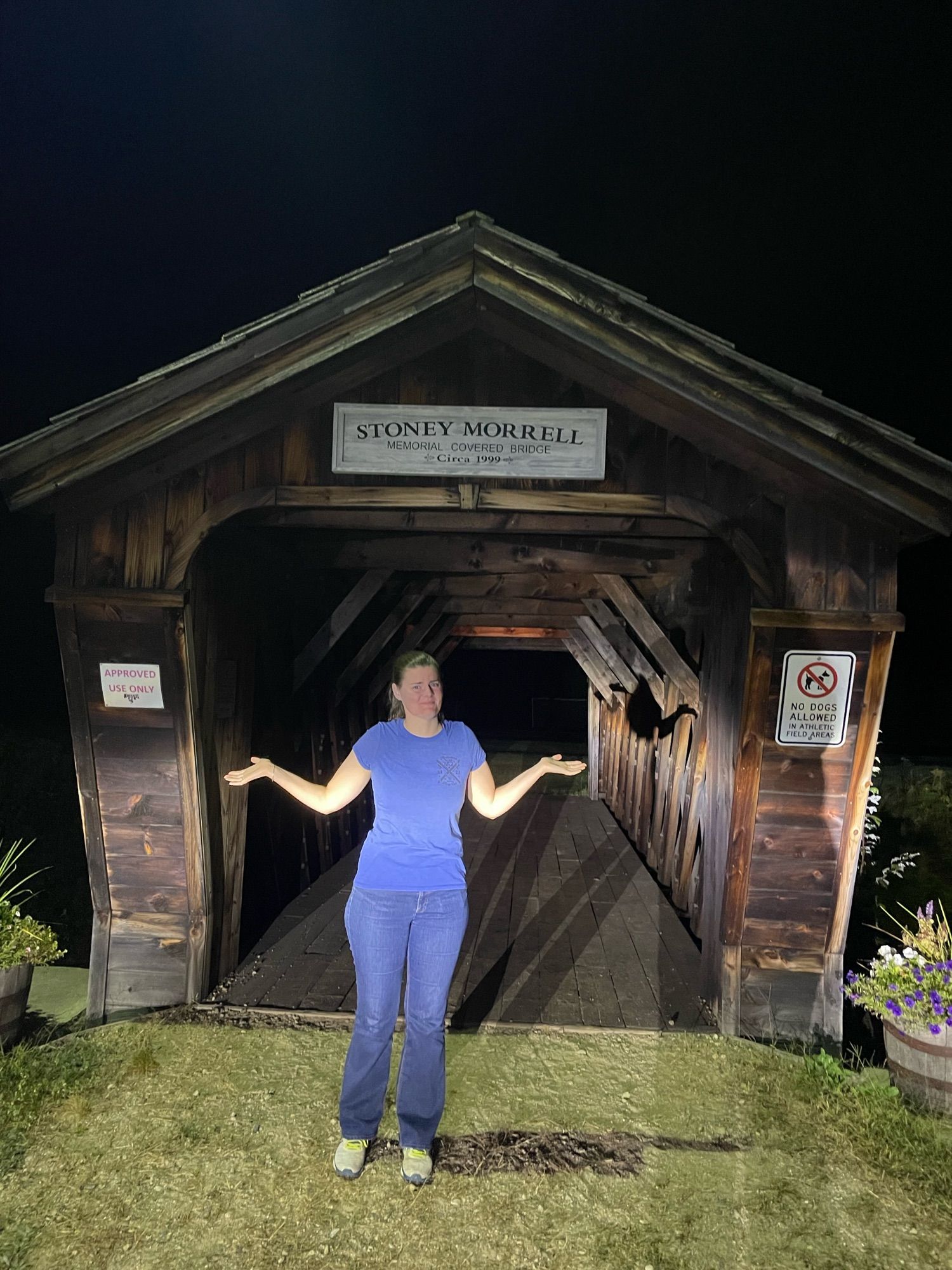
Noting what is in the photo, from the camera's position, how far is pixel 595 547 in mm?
5727

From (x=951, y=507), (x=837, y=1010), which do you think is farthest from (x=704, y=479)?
(x=837, y=1010)

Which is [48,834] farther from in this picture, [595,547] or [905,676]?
[905,676]

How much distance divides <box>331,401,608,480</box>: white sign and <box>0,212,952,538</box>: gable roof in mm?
322

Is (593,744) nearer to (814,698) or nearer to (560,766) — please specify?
(814,698)

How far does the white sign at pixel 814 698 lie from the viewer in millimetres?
3717

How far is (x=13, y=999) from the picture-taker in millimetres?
3545

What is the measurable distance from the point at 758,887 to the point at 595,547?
2.88m

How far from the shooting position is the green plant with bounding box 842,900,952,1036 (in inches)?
128

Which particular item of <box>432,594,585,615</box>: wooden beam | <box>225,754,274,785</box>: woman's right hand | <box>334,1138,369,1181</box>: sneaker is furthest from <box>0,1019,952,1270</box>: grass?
<box>432,594,585,615</box>: wooden beam

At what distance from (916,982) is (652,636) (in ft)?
9.81

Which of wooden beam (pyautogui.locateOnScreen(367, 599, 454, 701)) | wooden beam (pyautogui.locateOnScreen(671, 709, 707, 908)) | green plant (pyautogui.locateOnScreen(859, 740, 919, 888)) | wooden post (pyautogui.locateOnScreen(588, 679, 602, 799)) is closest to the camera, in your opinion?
wooden beam (pyautogui.locateOnScreen(671, 709, 707, 908))

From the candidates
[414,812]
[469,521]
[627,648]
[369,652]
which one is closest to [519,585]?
[627,648]

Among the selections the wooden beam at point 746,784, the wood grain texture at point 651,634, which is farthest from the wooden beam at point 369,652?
the wooden beam at point 746,784

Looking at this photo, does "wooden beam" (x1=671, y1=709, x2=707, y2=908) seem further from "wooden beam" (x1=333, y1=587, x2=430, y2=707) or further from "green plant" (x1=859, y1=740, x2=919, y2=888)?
"wooden beam" (x1=333, y1=587, x2=430, y2=707)
